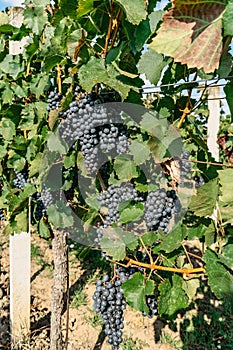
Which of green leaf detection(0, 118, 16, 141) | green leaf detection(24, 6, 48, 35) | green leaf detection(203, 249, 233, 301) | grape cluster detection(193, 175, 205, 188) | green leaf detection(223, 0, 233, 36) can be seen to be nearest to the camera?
green leaf detection(223, 0, 233, 36)

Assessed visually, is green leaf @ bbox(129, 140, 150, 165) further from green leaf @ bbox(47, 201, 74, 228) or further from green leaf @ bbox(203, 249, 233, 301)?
green leaf @ bbox(47, 201, 74, 228)

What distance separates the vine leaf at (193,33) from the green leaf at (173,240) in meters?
0.92

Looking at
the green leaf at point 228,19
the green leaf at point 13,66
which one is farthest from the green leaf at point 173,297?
the green leaf at point 13,66

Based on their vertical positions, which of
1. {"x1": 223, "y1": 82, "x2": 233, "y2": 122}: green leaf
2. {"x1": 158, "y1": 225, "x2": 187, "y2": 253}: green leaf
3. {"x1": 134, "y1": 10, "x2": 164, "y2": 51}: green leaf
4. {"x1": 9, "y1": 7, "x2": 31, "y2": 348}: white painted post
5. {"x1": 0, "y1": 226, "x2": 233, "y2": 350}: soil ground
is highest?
{"x1": 134, "y1": 10, "x2": 164, "y2": 51}: green leaf

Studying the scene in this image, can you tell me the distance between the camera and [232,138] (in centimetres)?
663

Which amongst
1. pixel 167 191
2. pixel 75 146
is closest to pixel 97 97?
pixel 75 146

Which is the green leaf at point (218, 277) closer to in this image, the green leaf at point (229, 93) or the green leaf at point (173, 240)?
the green leaf at point (173, 240)

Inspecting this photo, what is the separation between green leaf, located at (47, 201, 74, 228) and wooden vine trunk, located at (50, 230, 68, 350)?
32 cm

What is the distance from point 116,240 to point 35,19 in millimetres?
1226

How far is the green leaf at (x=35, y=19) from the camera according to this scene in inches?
84.7

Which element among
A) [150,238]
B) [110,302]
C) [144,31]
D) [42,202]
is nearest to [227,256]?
[150,238]

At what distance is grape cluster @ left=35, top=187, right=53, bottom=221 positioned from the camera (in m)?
2.27

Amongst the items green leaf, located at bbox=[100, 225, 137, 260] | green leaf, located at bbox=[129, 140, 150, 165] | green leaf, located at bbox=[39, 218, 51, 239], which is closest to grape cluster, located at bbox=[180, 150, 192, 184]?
green leaf, located at bbox=[129, 140, 150, 165]

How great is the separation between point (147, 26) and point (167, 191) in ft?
2.20
